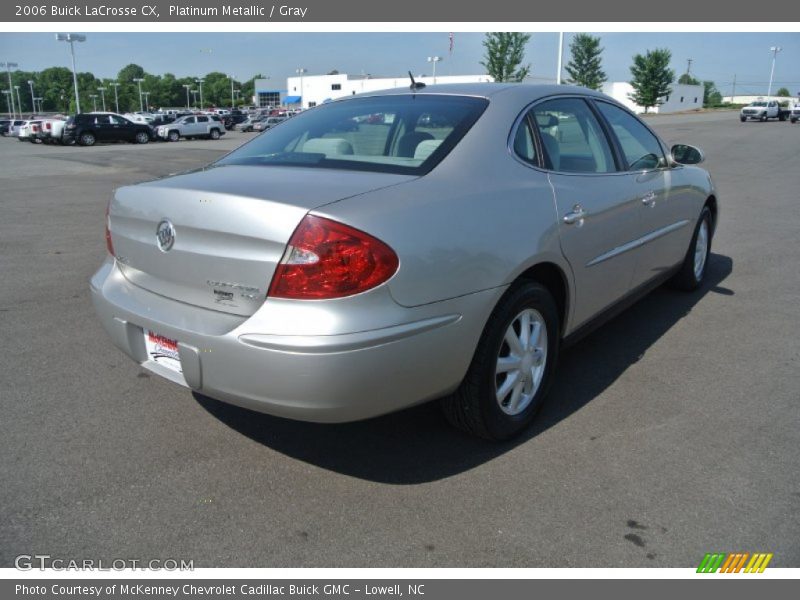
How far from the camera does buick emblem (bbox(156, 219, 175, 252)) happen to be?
107 inches

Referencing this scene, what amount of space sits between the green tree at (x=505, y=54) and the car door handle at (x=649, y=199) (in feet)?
192

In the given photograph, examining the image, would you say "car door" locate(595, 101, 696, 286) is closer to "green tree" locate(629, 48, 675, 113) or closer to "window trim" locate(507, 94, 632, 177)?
"window trim" locate(507, 94, 632, 177)

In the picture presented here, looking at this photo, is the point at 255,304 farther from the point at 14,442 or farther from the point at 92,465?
the point at 14,442

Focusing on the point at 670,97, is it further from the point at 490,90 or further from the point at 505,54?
the point at 490,90

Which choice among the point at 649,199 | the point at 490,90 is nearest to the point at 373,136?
the point at 490,90

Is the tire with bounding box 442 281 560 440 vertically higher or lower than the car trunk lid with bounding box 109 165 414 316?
lower

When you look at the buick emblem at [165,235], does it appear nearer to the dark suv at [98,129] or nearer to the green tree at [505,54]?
the dark suv at [98,129]

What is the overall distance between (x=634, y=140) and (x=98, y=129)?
33518 mm

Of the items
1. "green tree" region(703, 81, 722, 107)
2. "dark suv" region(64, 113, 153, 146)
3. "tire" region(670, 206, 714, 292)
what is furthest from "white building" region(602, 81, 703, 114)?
"tire" region(670, 206, 714, 292)

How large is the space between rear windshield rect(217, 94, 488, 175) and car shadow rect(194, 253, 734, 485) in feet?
4.29

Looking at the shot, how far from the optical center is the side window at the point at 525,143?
10.4 feet

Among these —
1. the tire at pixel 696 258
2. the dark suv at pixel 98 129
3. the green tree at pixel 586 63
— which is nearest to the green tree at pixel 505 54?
the green tree at pixel 586 63

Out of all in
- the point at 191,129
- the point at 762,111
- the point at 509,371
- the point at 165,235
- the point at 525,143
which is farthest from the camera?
the point at 762,111

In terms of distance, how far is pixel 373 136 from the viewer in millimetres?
3428
